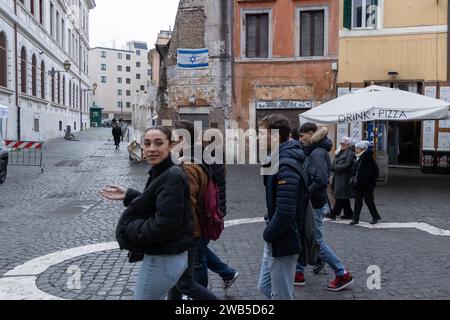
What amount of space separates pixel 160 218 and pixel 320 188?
2.66 meters

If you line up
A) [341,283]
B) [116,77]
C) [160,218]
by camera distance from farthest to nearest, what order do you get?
[116,77] → [341,283] → [160,218]

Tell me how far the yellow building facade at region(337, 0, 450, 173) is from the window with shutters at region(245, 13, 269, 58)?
3.03 m

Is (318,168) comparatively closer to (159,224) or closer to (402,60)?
(159,224)

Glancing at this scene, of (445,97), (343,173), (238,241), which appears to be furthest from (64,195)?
(445,97)

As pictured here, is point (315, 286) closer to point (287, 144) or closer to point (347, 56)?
point (287, 144)

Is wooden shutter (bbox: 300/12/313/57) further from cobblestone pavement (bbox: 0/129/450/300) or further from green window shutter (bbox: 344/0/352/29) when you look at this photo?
cobblestone pavement (bbox: 0/129/450/300)

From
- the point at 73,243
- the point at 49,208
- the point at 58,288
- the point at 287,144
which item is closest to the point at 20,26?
the point at 49,208

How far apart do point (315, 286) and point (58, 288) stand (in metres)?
2.72

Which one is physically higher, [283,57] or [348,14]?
[348,14]

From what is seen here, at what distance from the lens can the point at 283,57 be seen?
1966cm

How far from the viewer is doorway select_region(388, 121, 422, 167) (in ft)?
61.1

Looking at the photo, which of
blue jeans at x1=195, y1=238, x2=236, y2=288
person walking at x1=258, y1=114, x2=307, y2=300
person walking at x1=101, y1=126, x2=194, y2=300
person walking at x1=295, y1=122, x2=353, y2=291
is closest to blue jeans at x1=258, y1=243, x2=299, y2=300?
person walking at x1=258, y1=114, x2=307, y2=300

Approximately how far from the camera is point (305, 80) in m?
19.5

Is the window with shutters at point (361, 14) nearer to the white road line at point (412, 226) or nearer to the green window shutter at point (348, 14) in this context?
the green window shutter at point (348, 14)
